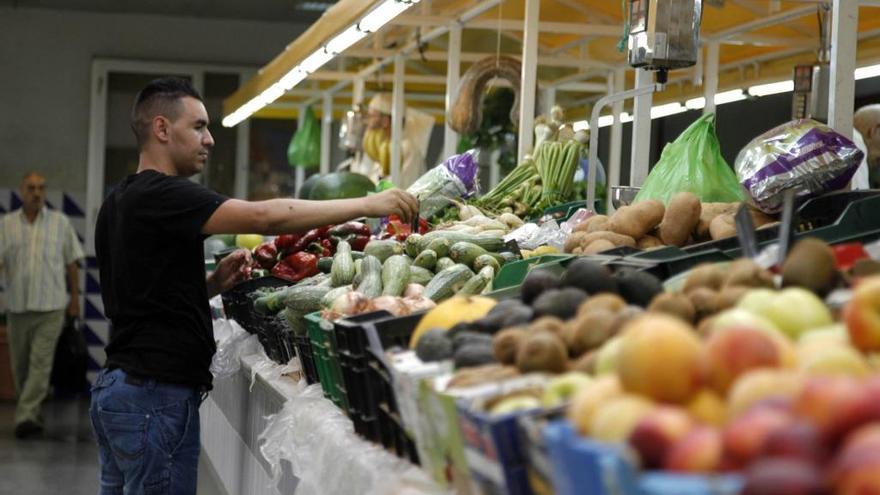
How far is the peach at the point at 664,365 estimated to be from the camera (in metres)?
1.49

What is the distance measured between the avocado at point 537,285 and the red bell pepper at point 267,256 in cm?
271

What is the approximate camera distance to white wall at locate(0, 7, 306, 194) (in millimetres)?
13555

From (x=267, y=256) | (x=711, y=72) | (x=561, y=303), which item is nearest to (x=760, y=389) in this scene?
(x=561, y=303)

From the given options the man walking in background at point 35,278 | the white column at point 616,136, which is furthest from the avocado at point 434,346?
the man walking in background at point 35,278

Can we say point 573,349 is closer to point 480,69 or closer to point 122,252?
point 122,252

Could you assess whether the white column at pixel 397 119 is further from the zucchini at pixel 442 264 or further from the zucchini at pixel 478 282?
the zucchini at pixel 478 282

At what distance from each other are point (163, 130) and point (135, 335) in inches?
24.2

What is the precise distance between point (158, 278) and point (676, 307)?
2005 mm

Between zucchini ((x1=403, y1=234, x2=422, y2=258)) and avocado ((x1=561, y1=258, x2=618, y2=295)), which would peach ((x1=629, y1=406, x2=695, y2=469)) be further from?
zucchini ((x1=403, y1=234, x2=422, y2=258))

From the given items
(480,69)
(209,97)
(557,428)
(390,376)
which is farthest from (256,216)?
(209,97)

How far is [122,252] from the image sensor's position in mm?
3578

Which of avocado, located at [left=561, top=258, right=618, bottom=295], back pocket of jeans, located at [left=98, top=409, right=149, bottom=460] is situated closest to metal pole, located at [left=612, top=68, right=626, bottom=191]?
back pocket of jeans, located at [left=98, top=409, right=149, bottom=460]

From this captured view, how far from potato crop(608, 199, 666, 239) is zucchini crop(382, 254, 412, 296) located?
0.66 meters

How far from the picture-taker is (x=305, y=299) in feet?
12.5
